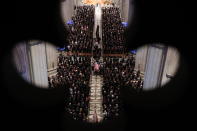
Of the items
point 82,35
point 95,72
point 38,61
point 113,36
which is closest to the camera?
point 38,61

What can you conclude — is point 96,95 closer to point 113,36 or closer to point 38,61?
point 38,61

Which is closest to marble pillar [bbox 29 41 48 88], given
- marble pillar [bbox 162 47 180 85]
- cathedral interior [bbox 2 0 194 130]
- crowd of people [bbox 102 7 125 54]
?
cathedral interior [bbox 2 0 194 130]

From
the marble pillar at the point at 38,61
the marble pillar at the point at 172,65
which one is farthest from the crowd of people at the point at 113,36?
the marble pillar at the point at 172,65

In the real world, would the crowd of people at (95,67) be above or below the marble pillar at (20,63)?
below

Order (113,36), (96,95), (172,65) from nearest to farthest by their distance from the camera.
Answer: (172,65) < (96,95) < (113,36)

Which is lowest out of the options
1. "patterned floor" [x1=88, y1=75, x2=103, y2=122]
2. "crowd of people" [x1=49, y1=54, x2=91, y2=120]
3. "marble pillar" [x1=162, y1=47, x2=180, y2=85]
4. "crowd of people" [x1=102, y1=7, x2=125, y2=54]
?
"patterned floor" [x1=88, y1=75, x2=103, y2=122]

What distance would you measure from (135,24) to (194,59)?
2.37 ft

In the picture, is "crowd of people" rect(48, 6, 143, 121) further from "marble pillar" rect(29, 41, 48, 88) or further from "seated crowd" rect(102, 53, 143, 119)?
"marble pillar" rect(29, 41, 48, 88)

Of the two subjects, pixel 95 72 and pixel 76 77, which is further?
pixel 95 72

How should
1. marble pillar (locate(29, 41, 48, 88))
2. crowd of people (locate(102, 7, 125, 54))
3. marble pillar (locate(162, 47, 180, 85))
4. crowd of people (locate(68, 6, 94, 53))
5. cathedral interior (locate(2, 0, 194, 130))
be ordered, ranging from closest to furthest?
marble pillar (locate(162, 47, 180, 85)), cathedral interior (locate(2, 0, 194, 130)), marble pillar (locate(29, 41, 48, 88)), crowd of people (locate(102, 7, 125, 54)), crowd of people (locate(68, 6, 94, 53))

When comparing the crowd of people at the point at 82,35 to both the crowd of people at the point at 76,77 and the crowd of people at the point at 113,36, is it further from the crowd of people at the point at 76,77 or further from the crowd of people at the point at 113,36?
the crowd of people at the point at 113,36

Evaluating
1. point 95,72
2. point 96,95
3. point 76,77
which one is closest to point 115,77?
point 96,95

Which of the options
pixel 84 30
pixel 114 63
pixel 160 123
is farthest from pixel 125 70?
pixel 160 123

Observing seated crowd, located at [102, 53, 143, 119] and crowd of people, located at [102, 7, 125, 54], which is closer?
seated crowd, located at [102, 53, 143, 119]
